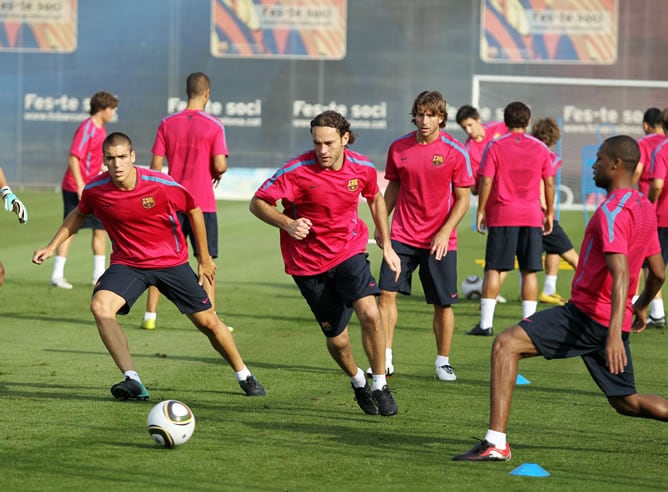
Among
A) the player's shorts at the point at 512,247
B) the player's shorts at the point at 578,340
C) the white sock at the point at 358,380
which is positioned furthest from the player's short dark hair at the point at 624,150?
the player's shorts at the point at 512,247

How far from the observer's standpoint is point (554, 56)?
34.1 metres

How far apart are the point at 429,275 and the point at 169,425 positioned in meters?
3.47

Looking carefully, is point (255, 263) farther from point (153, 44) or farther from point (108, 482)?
point (153, 44)

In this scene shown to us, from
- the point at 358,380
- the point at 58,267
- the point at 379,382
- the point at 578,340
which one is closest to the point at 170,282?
the point at 358,380

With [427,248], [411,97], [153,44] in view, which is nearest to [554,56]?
[411,97]

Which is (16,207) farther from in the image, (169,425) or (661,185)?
(661,185)

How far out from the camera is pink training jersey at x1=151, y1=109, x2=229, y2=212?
40.0 feet

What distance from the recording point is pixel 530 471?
6.72 m

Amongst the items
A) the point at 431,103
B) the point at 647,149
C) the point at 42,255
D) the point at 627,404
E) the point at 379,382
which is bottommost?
the point at 379,382

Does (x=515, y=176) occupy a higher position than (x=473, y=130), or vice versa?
(x=473, y=130)

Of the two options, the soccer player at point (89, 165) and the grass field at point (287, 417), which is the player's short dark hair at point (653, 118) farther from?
the soccer player at point (89, 165)

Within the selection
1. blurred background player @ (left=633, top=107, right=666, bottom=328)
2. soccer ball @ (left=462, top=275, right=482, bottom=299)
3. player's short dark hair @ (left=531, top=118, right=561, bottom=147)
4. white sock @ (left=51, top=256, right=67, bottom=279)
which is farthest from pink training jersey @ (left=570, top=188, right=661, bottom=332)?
white sock @ (left=51, top=256, right=67, bottom=279)

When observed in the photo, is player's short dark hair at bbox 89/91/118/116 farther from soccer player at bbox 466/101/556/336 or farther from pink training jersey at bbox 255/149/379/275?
pink training jersey at bbox 255/149/379/275

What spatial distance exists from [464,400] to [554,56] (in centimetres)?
2617
